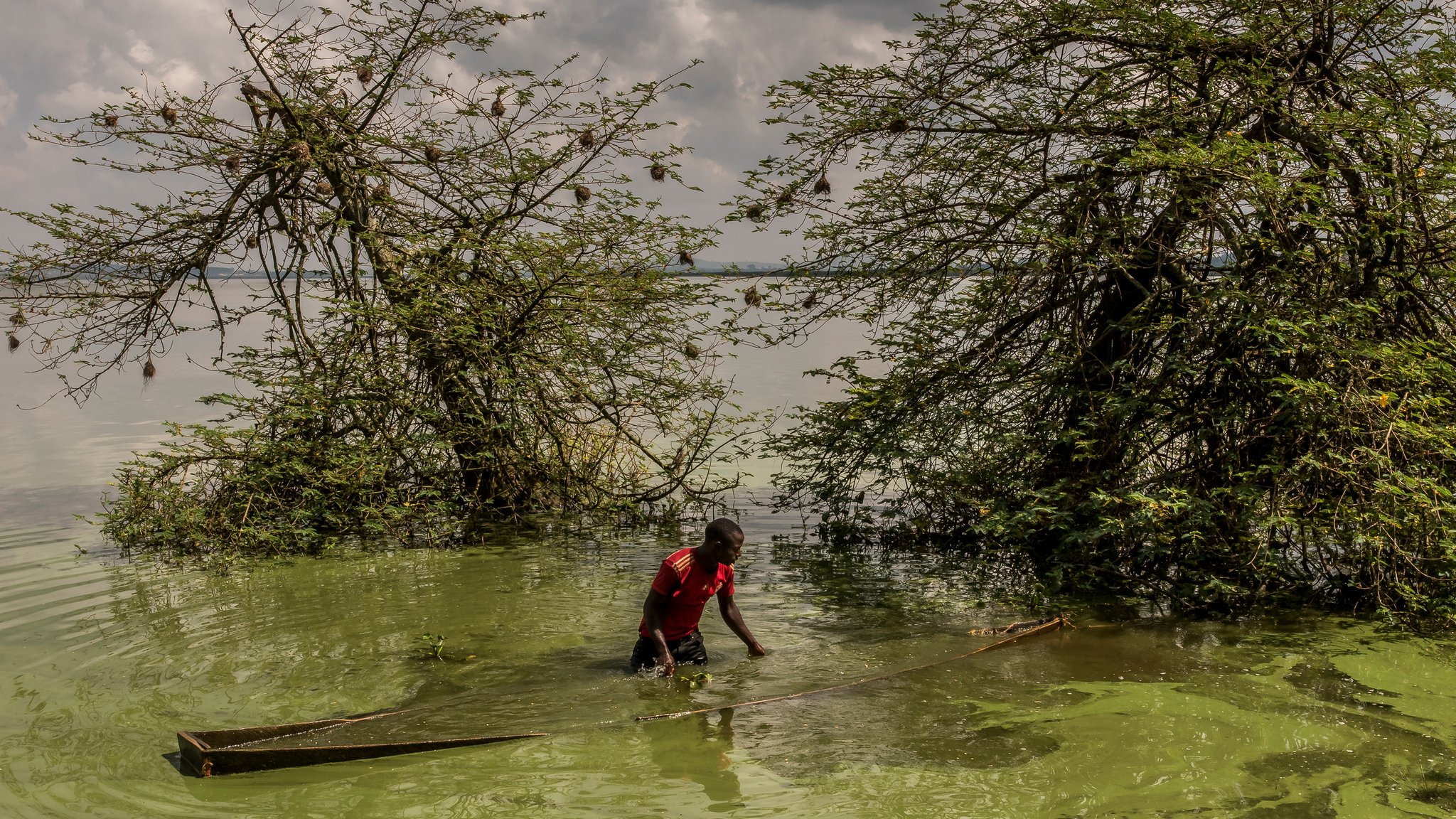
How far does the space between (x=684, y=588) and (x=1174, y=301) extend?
4.71 meters

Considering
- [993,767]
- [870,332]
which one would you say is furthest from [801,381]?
[993,767]

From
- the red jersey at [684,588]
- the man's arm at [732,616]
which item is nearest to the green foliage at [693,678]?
the red jersey at [684,588]

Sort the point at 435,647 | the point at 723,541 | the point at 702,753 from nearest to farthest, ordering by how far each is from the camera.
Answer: the point at 702,753
the point at 723,541
the point at 435,647

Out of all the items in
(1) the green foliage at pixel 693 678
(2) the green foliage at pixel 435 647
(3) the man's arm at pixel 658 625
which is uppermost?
(3) the man's arm at pixel 658 625

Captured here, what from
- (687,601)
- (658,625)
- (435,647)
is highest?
(687,601)

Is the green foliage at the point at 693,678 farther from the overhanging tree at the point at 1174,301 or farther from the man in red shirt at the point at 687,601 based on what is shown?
the overhanging tree at the point at 1174,301

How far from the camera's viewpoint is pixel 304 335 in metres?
12.0

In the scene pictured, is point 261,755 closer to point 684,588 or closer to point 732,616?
point 684,588

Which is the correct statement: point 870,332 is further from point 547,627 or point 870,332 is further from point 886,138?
point 547,627

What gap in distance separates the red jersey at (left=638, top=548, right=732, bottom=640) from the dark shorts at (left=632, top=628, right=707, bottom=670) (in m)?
0.06

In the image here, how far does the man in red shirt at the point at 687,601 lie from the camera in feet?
22.2

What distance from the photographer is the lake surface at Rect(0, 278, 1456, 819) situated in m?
5.38

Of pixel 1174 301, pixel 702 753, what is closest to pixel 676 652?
pixel 702 753

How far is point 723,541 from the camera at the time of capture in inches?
264
